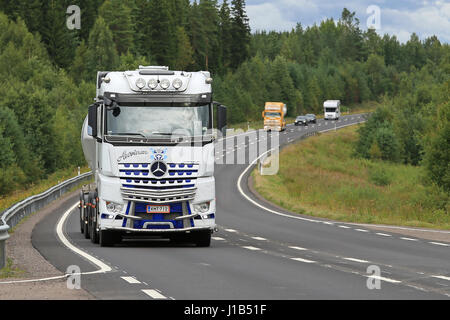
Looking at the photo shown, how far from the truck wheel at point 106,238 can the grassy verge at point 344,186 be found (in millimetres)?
12728

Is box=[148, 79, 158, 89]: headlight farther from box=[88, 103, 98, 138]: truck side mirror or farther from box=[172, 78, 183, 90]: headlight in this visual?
box=[88, 103, 98, 138]: truck side mirror

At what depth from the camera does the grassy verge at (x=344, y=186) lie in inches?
1619

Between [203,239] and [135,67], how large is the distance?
78961 mm

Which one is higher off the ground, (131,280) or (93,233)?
(131,280)

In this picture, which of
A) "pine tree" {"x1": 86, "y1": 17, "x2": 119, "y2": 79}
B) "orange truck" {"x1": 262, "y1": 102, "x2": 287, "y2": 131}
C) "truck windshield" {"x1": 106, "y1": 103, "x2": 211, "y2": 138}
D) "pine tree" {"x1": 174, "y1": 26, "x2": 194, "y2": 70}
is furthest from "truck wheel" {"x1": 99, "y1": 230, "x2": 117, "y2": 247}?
"pine tree" {"x1": 174, "y1": 26, "x2": 194, "y2": 70}

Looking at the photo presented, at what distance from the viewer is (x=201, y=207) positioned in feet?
61.0

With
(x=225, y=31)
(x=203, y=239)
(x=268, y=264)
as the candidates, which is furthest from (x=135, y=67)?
(x=268, y=264)

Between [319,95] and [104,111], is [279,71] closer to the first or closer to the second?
[319,95]

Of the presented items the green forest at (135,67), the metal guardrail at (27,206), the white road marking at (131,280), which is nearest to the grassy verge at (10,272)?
the metal guardrail at (27,206)

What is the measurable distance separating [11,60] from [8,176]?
4350 centimetres

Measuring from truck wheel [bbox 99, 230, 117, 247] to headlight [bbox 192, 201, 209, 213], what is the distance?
1.95m

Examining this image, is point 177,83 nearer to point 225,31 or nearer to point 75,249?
point 75,249

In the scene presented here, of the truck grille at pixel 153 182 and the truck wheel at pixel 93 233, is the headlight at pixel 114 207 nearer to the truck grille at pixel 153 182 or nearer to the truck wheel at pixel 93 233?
the truck grille at pixel 153 182
